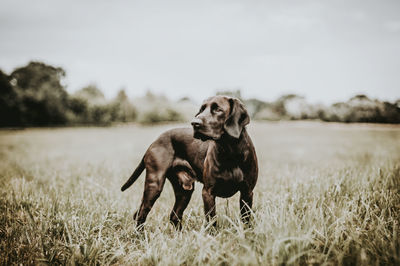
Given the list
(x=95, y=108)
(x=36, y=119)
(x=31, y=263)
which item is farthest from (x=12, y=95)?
(x=31, y=263)

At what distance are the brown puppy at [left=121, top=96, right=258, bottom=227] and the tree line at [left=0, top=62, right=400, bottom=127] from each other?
31.1ft

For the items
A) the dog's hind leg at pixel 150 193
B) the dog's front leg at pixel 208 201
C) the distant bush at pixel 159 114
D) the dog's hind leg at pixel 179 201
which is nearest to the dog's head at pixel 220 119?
the dog's front leg at pixel 208 201

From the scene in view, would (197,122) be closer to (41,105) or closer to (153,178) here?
(153,178)

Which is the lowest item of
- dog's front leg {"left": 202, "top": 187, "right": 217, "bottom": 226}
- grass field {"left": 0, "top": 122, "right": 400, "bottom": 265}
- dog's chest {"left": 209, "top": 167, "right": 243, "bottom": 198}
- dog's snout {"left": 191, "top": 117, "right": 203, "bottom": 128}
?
grass field {"left": 0, "top": 122, "right": 400, "bottom": 265}

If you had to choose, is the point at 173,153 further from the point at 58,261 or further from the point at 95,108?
the point at 95,108

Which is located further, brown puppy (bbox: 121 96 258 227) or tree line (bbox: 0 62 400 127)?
tree line (bbox: 0 62 400 127)

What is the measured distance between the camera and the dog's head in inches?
85.0

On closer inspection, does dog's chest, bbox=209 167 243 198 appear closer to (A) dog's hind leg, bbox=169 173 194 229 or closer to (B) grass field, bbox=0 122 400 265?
(B) grass field, bbox=0 122 400 265

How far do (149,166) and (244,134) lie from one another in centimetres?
124

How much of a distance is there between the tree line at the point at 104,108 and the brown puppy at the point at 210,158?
948 centimetres

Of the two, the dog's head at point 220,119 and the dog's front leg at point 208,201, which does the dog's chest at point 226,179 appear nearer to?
the dog's front leg at point 208,201

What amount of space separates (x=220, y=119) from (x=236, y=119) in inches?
6.5

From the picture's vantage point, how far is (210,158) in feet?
8.02

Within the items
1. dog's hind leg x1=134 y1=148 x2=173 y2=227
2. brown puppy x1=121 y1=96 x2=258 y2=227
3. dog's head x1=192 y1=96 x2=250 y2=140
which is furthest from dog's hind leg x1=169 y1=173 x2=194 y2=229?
dog's head x1=192 y1=96 x2=250 y2=140
